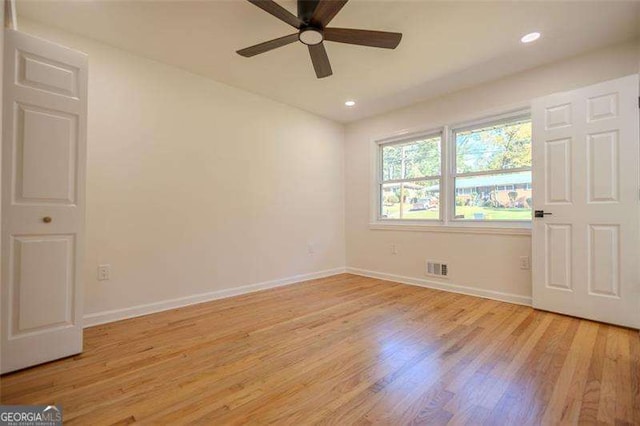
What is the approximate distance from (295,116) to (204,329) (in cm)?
296

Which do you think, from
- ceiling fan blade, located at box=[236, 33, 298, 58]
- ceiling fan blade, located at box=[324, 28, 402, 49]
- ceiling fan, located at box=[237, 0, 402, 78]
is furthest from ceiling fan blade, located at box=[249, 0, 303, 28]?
ceiling fan blade, located at box=[324, 28, 402, 49]

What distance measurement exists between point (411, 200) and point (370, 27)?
243 cm

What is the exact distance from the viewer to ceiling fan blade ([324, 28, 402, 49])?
2.03m

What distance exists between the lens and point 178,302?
118 inches

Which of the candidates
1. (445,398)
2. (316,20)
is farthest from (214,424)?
(316,20)

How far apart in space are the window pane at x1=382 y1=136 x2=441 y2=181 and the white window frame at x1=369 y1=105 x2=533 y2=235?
75mm

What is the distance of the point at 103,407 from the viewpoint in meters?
1.43

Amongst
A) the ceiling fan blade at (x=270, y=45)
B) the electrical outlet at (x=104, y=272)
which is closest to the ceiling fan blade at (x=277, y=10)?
the ceiling fan blade at (x=270, y=45)

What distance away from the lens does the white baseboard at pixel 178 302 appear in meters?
2.54

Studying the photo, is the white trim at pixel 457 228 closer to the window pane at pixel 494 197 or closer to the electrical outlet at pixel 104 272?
the window pane at pixel 494 197

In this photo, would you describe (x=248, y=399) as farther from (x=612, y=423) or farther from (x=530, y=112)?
(x=530, y=112)

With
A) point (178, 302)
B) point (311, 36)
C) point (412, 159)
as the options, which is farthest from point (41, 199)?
point (412, 159)

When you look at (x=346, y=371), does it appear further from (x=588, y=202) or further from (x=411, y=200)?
(x=411, y=200)

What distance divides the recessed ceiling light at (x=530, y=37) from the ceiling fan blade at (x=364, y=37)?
126 cm
